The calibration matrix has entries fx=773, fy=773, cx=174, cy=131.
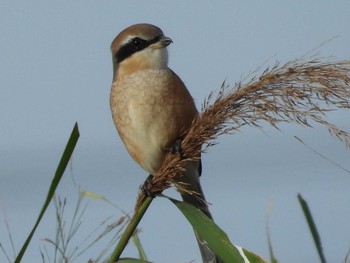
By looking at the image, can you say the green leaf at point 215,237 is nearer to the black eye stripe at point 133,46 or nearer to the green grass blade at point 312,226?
the green grass blade at point 312,226

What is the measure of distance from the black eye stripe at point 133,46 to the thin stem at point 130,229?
1.26 metres

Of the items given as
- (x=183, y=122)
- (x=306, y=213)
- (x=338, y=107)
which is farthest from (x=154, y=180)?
(x=183, y=122)

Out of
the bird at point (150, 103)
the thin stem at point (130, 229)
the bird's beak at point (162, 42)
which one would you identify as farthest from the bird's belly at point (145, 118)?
the thin stem at point (130, 229)

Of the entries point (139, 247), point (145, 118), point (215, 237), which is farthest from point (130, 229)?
point (145, 118)

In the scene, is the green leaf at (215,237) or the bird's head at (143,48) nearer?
the green leaf at (215,237)

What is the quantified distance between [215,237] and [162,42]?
4.56 feet

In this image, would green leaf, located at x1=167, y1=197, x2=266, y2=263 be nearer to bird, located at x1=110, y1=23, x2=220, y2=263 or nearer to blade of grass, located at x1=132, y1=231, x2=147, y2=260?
blade of grass, located at x1=132, y1=231, x2=147, y2=260

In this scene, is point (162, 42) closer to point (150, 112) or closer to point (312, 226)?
point (150, 112)

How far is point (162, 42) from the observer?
3.19 m

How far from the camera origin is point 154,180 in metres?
2.13

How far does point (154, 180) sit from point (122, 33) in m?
1.32

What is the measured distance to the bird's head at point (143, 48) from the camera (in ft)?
10.5

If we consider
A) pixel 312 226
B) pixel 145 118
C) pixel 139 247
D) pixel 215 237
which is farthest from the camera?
pixel 145 118

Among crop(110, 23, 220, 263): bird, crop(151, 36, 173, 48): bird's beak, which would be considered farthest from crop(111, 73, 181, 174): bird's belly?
crop(151, 36, 173, 48): bird's beak
